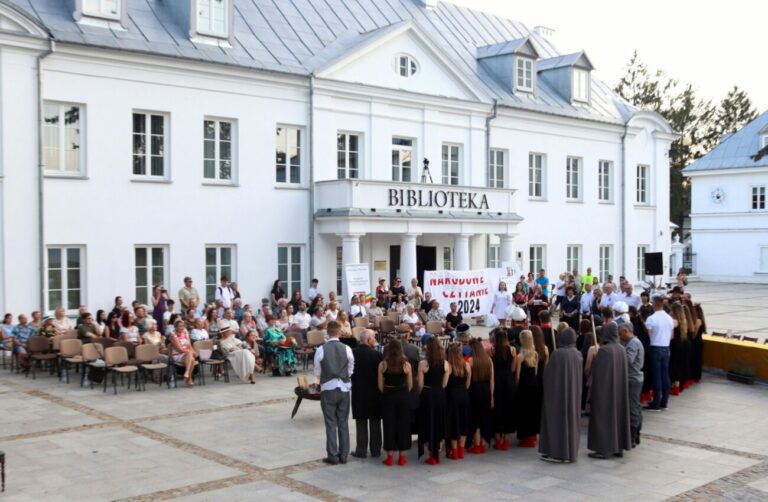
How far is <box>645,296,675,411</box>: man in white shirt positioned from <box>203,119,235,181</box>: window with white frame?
1361cm

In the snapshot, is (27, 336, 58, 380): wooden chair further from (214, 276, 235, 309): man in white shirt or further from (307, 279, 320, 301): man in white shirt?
(307, 279, 320, 301): man in white shirt

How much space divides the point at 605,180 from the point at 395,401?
27555mm

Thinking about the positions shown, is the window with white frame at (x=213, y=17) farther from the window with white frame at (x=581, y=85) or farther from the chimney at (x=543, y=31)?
the chimney at (x=543, y=31)

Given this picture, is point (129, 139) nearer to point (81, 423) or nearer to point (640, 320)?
point (81, 423)

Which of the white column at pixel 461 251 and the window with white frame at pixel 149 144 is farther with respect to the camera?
the white column at pixel 461 251

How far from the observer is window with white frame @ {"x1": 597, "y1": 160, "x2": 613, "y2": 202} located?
35.6m

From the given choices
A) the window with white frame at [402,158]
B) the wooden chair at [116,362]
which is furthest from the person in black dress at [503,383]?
the window with white frame at [402,158]

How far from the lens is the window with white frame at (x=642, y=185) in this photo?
1465 inches

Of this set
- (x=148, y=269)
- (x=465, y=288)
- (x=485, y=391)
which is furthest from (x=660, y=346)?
(x=148, y=269)

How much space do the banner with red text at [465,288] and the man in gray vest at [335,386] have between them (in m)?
12.5

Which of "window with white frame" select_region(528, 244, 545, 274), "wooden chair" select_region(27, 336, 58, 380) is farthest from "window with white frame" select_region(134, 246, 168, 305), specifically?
"window with white frame" select_region(528, 244, 545, 274)

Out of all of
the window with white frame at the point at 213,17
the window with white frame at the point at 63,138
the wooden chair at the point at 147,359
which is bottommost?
the wooden chair at the point at 147,359

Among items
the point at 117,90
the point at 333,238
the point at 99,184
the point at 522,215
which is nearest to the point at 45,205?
the point at 99,184

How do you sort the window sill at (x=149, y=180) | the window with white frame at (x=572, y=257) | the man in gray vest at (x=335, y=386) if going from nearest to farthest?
the man in gray vest at (x=335, y=386) < the window sill at (x=149, y=180) < the window with white frame at (x=572, y=257)
